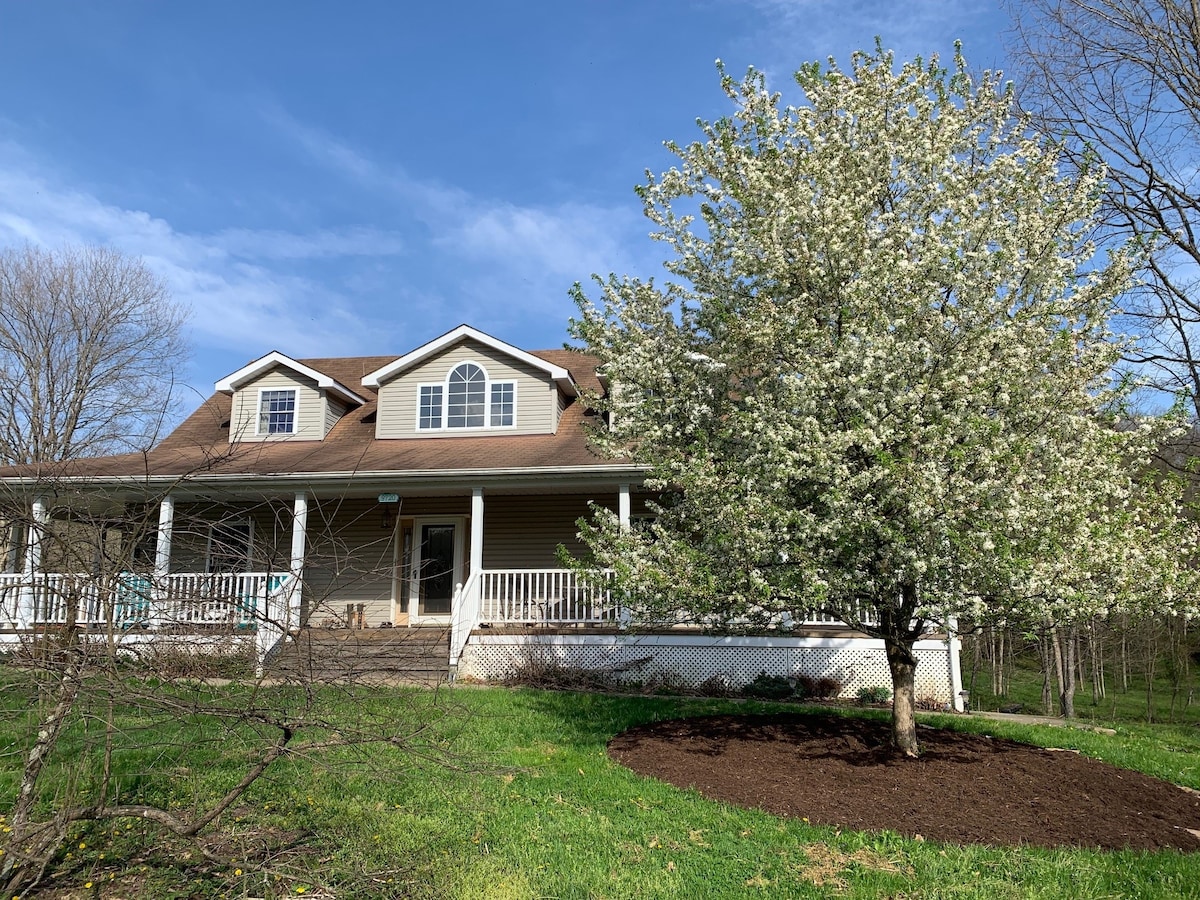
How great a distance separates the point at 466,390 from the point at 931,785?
11.6 meters

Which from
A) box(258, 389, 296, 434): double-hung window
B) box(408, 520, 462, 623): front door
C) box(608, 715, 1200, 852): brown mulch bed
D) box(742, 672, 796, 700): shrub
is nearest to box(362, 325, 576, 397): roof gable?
box(258, 389, 296, 434): double-hung window

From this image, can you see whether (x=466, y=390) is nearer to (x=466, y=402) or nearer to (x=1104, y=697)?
(x=466, y=402)

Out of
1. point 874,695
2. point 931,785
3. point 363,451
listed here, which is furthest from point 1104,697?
point 363,451

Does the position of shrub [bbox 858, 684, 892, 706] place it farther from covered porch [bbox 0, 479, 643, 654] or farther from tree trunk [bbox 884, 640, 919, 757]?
tree trunk [bbox 884, 640, 919, 757]

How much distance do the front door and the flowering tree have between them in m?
8.51

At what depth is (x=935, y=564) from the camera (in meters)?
5.54

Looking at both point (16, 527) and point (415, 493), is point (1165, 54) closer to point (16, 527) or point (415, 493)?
point (415, 493)

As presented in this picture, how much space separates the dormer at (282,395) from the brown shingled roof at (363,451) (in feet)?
1.34

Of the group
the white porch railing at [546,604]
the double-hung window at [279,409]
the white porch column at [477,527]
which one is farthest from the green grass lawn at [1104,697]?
the double-hung window at [279,409]

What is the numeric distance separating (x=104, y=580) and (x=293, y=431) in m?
13.1

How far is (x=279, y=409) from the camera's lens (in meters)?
16.3

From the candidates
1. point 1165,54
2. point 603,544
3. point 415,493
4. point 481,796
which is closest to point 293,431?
point 415,493

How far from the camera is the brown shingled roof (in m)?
13.0

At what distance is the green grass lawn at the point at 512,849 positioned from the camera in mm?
4305
